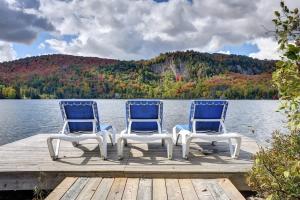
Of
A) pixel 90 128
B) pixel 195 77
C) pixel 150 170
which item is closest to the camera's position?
pixel 150 170

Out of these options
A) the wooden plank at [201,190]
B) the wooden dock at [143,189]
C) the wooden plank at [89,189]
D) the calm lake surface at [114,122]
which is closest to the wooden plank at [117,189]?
the wooden dock at [143,189]

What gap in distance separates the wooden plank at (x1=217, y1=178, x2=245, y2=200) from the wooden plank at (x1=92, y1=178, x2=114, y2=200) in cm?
148

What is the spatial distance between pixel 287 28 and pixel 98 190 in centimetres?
333

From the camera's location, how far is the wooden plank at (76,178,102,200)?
413 cm

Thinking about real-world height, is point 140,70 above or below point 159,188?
above

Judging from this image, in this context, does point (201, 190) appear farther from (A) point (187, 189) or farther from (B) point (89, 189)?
(B) point (89, 189)

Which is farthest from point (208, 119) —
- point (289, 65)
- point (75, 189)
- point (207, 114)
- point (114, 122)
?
point (114, 122)

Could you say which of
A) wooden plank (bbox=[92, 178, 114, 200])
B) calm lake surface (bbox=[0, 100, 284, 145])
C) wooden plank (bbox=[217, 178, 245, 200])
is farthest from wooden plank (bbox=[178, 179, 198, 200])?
calm lake surface (bbox=[0, 100, 284, 145])

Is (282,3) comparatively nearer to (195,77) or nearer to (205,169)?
(205,169)

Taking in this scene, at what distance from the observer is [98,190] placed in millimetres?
4453

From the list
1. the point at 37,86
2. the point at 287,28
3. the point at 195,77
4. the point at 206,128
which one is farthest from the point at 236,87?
the point at 287,28

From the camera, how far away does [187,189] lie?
4.54 metres

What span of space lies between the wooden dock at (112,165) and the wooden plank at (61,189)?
0.29 meters

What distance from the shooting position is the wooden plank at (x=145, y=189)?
13.6 ft
